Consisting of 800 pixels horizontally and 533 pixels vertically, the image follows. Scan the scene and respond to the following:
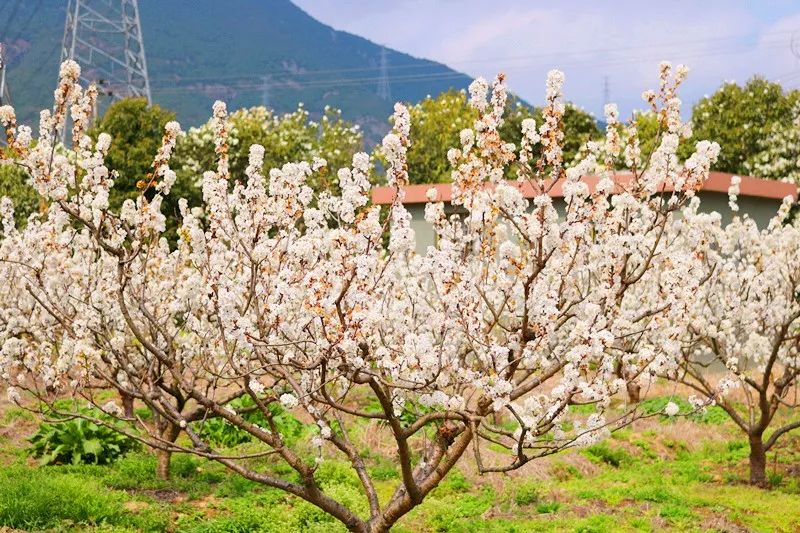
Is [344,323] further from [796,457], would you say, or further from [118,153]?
[118,153]

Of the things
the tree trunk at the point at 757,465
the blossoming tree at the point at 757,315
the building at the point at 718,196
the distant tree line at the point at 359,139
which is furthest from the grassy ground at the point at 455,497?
the distant tree line at the point at 359,139

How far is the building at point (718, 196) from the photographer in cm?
2041

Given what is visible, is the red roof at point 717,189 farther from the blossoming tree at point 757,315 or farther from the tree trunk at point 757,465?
the tree trunk at point 757,465

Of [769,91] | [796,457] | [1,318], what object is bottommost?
[796,457]

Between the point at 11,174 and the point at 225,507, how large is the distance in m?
25.9

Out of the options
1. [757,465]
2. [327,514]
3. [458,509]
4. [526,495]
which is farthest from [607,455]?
[327,514]

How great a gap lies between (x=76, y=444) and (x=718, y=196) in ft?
55.0

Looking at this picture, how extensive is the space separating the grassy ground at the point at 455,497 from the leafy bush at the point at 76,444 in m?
0.28

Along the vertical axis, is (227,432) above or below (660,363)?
below

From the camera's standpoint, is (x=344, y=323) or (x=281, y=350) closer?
(x=344, y=323)

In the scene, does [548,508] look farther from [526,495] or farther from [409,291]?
[409,291]

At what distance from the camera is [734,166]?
113 ft

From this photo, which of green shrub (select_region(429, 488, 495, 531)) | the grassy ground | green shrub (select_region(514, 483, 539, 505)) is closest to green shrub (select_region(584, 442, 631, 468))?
the grassy ground

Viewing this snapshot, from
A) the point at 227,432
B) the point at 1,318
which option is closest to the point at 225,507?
the point at 227,432
